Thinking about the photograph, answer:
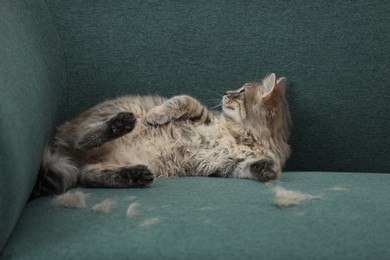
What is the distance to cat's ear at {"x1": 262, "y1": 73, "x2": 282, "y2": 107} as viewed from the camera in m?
2.40

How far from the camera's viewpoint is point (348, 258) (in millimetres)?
1403

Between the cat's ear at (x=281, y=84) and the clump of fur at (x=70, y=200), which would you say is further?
the cat's ear at (x=281, y=84)

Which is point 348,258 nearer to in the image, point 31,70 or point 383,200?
point 383,200

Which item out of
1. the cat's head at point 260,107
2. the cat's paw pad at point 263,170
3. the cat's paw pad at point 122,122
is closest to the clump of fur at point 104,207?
the cat's paw pad at point 122,122

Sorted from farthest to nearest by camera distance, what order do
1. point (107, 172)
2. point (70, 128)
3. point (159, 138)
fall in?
point (159, 138)
point (70, 128)
point (107, 172)

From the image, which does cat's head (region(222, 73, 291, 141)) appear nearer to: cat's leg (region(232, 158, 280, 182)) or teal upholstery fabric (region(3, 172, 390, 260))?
cat's leg (region(232, 158, 280, 182))

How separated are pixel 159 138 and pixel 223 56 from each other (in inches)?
18.9

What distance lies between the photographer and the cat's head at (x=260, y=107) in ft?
8.07

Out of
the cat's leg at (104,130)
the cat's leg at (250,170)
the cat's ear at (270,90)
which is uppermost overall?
the cat's ear at (270,90)

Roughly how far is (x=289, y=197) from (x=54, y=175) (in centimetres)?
73

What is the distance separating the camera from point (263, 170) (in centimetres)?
212

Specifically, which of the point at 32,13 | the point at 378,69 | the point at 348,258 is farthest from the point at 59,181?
the point at 378,69

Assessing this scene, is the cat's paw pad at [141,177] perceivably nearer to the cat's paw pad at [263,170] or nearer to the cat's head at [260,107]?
the cat's paw pad at [263,170]

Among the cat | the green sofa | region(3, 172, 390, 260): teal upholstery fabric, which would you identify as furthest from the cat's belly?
region(3, 172, 390, 260): teal upholstery fabric
